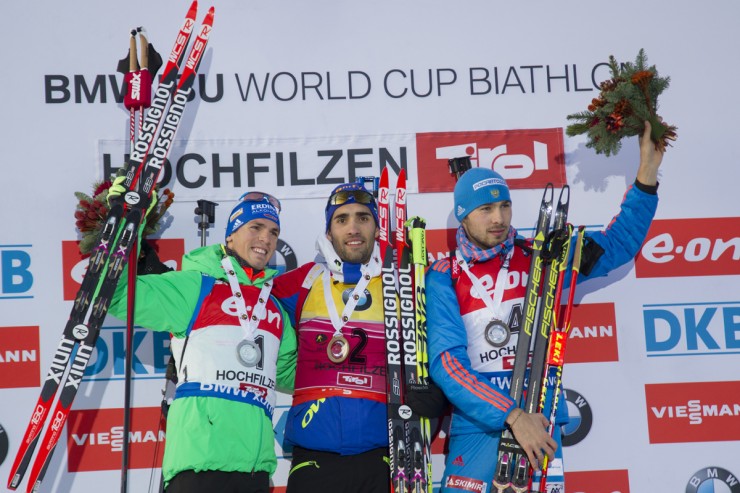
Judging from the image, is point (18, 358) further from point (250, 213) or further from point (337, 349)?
point (337, 349)

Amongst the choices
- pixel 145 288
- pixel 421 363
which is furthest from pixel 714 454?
pixel 145 288

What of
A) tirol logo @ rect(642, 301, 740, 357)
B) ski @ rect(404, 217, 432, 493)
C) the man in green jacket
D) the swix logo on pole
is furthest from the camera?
tirol logo @ rect(642, 301, 740, 357)

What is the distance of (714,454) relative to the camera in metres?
4.72

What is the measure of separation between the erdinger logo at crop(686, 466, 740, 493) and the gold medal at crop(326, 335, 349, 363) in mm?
2153

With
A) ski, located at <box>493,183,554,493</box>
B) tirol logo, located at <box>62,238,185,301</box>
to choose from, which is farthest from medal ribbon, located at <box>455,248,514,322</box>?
tirol logo, located at <box>62,238,185,301</box>

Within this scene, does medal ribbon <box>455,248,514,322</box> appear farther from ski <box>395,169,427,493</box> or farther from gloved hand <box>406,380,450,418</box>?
gloved hand <box>406,380,450,418</box>

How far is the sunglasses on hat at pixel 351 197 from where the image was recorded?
417 centimetres

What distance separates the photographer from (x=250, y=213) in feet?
13.4

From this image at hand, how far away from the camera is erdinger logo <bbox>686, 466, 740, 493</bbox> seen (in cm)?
470

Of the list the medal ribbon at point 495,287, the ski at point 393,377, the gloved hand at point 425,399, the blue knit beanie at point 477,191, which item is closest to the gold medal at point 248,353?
the ski at point 393,377

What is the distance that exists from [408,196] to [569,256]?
103cm

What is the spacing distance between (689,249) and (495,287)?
4.91 feet

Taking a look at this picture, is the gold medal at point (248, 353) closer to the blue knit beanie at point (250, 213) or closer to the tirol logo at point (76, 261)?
the blue knit beanie at point (250, 213)

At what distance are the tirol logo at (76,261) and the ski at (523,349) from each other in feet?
6.21
